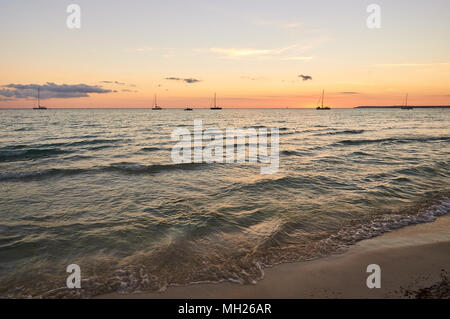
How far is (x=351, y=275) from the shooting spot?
479 centimetres

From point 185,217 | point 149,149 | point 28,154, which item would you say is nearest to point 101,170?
point 149,149

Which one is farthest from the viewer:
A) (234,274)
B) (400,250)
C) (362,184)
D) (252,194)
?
(362,184)

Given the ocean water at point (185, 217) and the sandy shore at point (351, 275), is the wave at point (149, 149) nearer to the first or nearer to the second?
the ocean water at point (185, 217)

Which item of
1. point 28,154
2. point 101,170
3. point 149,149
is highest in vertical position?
point 149,149

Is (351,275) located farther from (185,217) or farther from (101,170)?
(101,170)

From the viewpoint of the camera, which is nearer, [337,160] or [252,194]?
[252,194]

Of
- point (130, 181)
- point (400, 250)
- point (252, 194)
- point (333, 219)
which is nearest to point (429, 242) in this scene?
point (400, 250)

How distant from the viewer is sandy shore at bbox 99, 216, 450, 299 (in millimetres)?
4320

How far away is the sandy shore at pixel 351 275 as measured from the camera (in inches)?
170

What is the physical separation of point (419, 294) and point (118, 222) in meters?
7.15

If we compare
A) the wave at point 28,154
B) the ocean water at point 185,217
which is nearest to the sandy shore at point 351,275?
the ocean water at point 185,217

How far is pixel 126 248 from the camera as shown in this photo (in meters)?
5.91
